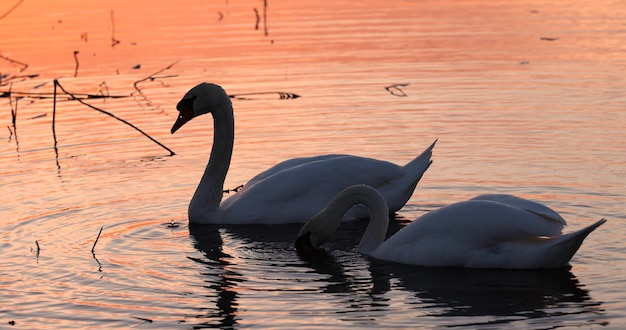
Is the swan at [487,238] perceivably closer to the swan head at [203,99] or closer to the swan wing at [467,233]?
the swan wing at [467,233]

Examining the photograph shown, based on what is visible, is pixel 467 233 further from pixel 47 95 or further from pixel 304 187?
pixel 47 95

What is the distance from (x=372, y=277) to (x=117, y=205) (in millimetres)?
3273

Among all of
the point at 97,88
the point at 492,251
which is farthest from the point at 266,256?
the point at 97,88

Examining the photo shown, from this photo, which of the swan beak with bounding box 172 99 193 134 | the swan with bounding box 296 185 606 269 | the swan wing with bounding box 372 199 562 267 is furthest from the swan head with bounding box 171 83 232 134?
the swan wing with bounding box 372 199 562 267

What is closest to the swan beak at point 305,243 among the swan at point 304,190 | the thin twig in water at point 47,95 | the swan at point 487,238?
the swan at point 487,238

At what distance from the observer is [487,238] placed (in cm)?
867

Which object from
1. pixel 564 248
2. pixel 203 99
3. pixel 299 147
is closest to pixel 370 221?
pixel 564 248

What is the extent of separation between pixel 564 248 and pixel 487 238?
549mm

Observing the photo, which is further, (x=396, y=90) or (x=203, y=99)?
(x=396, y=90)

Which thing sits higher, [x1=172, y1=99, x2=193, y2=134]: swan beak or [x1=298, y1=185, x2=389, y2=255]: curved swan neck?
[x1=172, y1=99, x2=193, y2=134]: swan beak

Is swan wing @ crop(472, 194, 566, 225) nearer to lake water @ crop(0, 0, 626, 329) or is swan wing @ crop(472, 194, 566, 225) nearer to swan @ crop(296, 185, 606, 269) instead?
swan @ crop(296, 185, 606, 269)

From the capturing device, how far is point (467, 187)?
11.3 m

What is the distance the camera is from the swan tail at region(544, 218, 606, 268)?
821 cm

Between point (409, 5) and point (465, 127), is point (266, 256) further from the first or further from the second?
point (409, 5)
